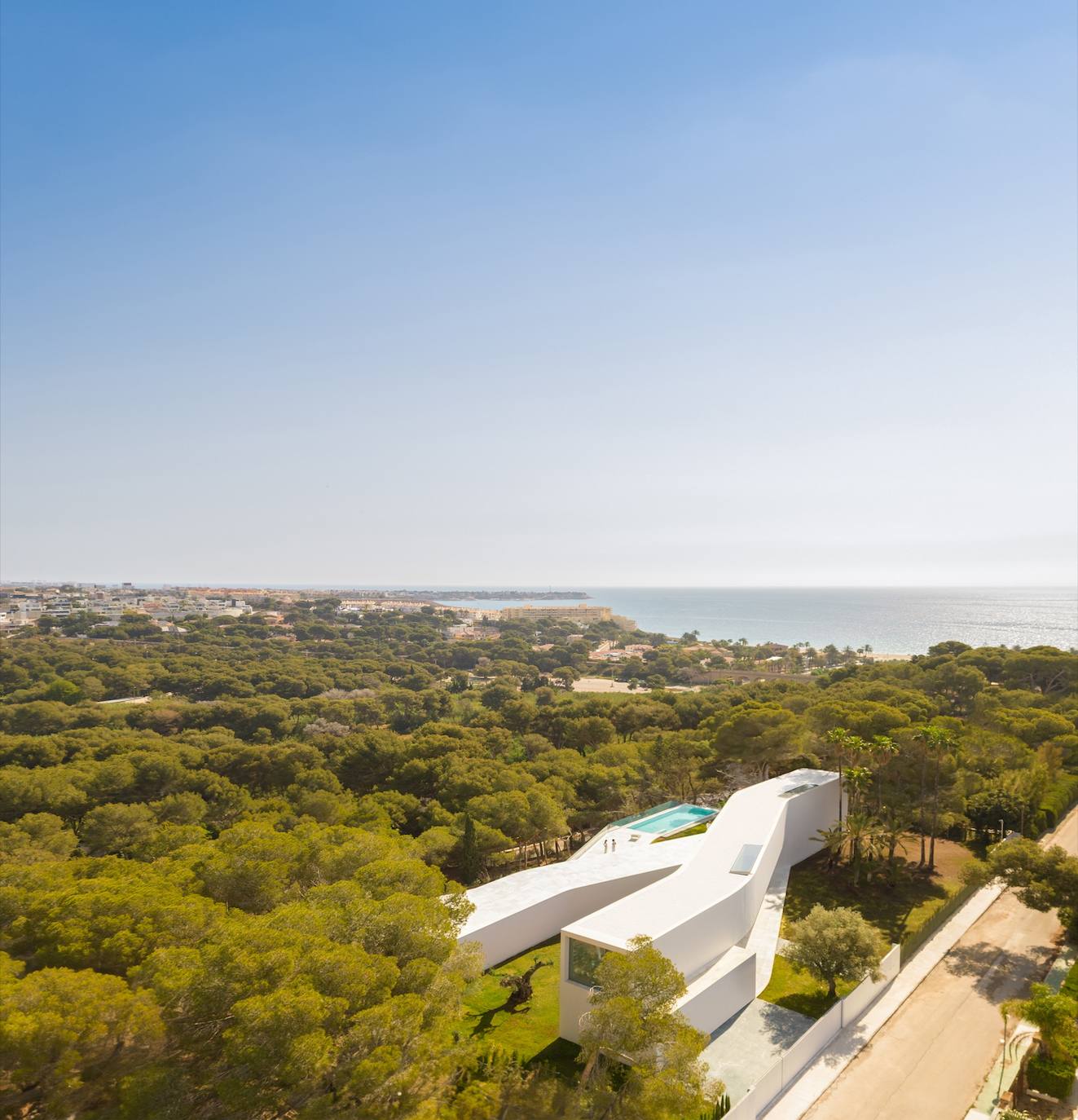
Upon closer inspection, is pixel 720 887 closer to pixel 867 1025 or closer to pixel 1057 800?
pixel 867 1025

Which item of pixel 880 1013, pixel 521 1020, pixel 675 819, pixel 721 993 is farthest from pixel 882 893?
pixel 521 1020

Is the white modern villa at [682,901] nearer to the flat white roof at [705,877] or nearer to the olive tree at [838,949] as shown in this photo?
the flat white roof at [705,877]

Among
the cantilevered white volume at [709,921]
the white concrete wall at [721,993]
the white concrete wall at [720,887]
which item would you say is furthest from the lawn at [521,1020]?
the white concrete wall at [721,993]

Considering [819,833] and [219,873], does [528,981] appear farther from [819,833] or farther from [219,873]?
[819,833]

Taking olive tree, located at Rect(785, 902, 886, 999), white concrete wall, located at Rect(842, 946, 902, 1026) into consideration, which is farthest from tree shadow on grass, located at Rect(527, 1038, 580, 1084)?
white concrete wall, located at Rect(842, 946, 902, 1026)

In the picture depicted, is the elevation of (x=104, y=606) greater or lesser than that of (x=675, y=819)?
lesser
